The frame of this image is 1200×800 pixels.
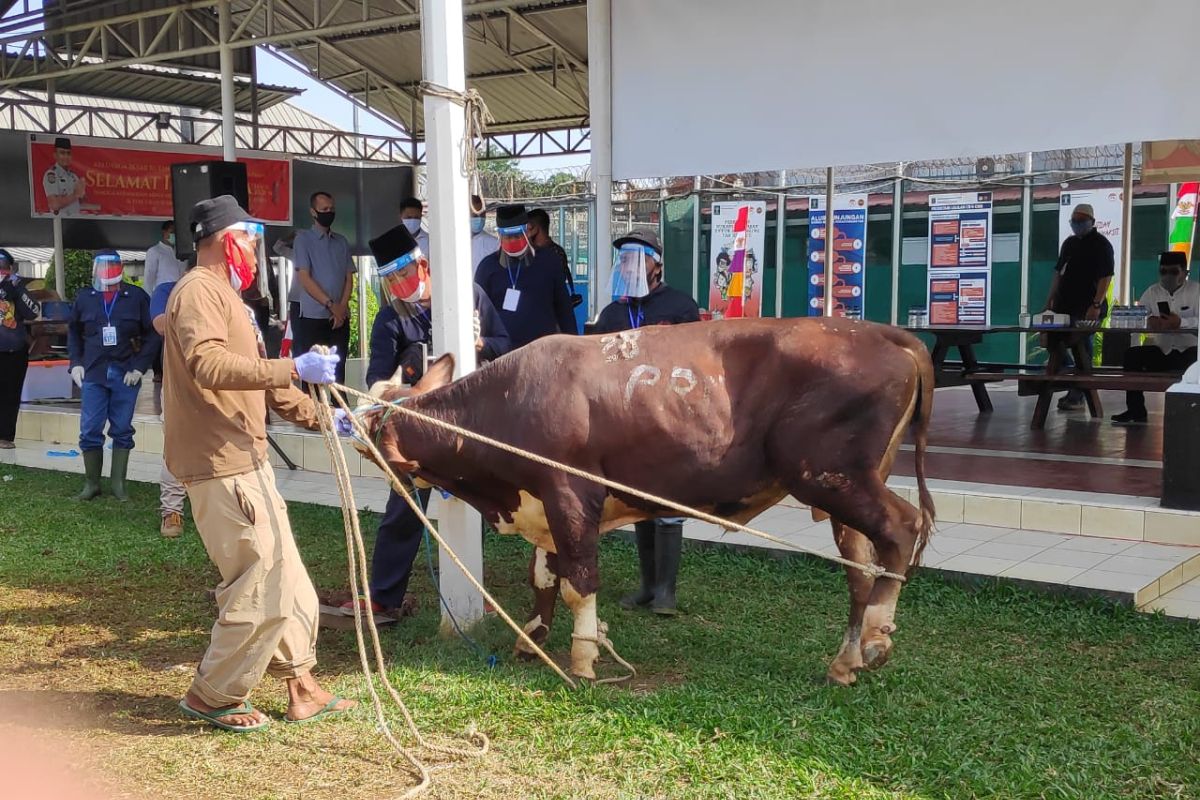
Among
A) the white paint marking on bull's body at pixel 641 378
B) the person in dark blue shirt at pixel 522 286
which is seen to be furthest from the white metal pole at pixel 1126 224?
the white paint marking on bull's body at pixel 641 378

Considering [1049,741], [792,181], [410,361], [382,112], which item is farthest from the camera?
[382,112]

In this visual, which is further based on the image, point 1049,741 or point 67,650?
point 67,650

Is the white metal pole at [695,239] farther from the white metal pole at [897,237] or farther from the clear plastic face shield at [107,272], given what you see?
the clear plastic face shield at [107,272]

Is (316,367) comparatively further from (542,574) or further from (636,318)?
(636,318)

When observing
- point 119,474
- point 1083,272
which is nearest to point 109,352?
point 119,474

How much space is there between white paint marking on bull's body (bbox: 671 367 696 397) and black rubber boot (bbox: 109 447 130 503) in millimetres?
5837

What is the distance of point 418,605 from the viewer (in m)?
5.79

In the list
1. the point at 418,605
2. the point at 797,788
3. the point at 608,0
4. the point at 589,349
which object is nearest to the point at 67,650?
the point at 418,605

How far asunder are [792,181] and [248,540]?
15.2 meters

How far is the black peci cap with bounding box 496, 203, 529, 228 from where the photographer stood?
734 cm

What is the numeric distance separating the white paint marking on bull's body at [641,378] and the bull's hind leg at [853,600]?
929 mm

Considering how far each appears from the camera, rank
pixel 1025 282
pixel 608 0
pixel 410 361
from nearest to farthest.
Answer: pixel 410 361, pixel 608 0, pixel 1025 282

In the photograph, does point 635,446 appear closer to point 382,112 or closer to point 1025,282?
point 1025,282

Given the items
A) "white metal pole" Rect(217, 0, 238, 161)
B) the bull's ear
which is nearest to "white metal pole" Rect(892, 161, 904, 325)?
"white metal pole" Rect(217, 0, 238, 161)
